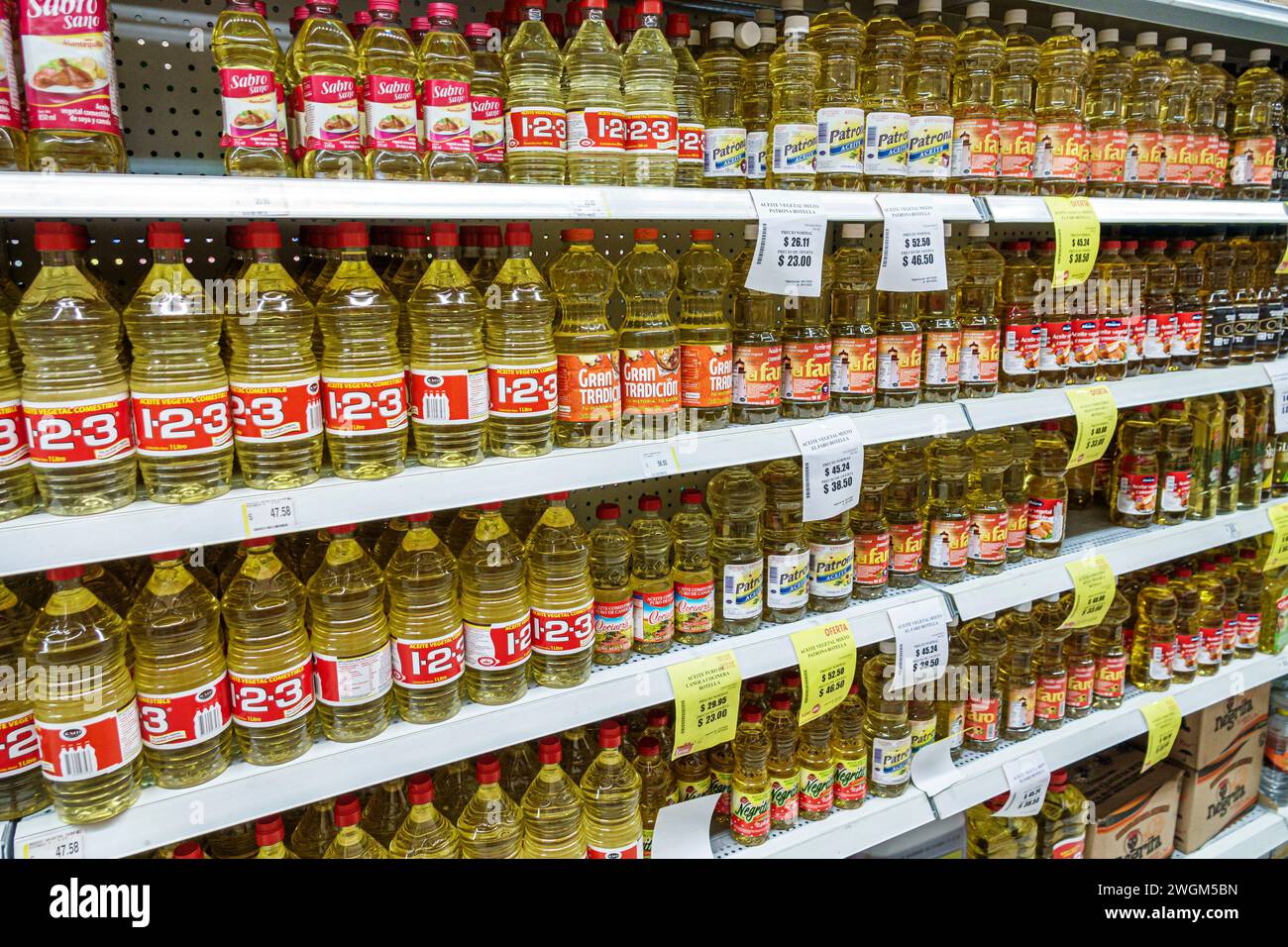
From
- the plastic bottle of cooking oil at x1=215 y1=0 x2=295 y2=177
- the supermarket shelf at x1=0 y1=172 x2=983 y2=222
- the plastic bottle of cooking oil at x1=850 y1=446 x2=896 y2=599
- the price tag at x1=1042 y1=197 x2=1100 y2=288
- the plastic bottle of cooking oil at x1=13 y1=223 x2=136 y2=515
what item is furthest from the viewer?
the plastic bottle of cooking oil at x1=850 y1=446 x2=896 y2=599

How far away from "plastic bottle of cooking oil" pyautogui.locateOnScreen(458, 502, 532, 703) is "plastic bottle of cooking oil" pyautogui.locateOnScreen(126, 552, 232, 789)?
15.9 inches

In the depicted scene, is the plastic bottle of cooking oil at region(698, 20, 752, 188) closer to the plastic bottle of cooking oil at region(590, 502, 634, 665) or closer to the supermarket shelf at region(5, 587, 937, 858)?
the plastic bottle of cooking oil at region(590, 502, 634, 665)

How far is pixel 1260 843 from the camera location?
270 cm

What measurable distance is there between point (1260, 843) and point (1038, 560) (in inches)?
57.2

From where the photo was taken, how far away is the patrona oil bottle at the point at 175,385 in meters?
1.18

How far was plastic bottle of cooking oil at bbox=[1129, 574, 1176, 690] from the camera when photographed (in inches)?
96.4

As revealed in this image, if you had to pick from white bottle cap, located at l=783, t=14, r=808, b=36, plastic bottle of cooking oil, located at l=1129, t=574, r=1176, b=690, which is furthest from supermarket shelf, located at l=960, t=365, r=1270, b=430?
white bottle cap, located at l=783, t=14, r=808, b=36

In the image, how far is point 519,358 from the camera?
56.6 inches

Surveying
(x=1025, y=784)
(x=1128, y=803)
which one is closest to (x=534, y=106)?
(x=1025, y=784)

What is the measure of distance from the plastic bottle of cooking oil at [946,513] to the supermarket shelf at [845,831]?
54 cm

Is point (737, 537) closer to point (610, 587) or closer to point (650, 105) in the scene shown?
point (610, 587)

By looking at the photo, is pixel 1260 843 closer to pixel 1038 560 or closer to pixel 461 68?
pixel 1038 560

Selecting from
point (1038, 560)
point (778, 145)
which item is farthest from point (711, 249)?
point (1038, 560)

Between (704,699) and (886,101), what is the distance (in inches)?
54.9
